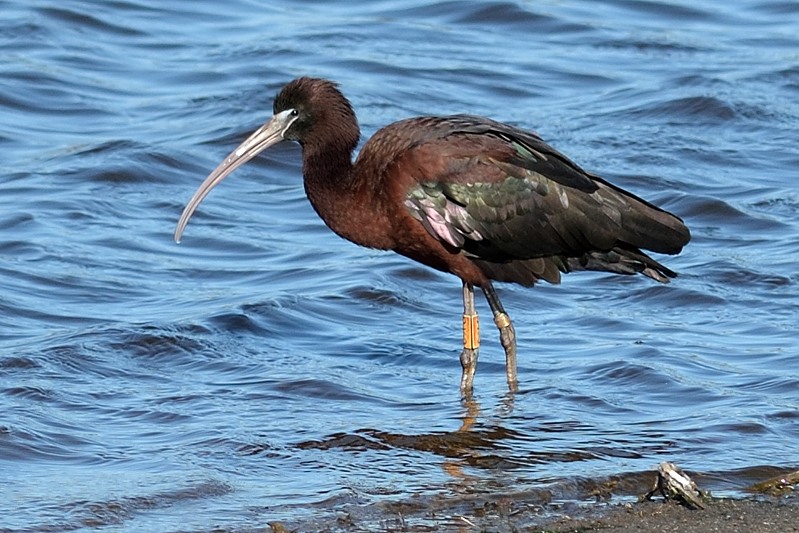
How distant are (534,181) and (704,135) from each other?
5954mm

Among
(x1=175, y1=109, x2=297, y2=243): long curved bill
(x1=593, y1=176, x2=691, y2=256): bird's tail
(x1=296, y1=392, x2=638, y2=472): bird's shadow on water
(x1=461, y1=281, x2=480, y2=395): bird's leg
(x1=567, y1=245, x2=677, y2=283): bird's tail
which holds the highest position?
(x1=175, y1=109, x2=297, y2=243): long curved bill

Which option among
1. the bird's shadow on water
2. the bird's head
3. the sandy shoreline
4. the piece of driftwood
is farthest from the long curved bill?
the piece of driftwood

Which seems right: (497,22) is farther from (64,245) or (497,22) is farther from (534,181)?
(534,181)

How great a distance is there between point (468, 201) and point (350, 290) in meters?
2.22

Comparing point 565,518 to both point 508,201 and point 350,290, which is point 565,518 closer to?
point 508,201

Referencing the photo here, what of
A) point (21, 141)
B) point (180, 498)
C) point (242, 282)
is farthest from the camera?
point (21, 141)

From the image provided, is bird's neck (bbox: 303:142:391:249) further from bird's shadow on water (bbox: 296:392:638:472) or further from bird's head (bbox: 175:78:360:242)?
bird's shadow on water (bbox: 296:392:638:472)

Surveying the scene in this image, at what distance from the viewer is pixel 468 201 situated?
8492mm

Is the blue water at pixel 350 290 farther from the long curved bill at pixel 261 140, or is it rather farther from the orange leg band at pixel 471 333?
the long curved bill at pixel 261 140

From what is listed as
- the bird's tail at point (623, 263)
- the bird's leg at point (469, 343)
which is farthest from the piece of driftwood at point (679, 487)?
the bird's tail at point (623, 263)

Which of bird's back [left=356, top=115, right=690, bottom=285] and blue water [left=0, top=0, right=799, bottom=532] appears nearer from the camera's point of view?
blue water [left=0, top=0, right=799, bottom=532]

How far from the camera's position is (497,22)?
17.9m

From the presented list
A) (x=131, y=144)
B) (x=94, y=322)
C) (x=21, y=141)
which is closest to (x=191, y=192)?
(x=131, y=144)

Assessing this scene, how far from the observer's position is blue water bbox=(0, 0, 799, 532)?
7.30 meters
